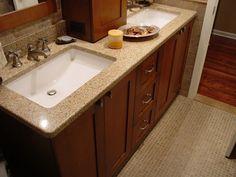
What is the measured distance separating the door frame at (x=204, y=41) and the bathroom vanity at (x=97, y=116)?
123mm

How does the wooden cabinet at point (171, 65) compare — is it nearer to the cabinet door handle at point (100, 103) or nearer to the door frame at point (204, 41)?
the door frame at point (204, 41)

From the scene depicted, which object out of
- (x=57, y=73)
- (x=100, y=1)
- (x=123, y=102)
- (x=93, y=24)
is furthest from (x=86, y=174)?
(x=100, y=1)

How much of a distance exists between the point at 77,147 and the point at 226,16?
3186mm

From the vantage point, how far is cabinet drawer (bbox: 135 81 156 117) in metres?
1.56

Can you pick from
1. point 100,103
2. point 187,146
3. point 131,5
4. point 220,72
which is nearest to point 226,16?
point 220,72

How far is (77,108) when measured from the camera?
0.96 meters

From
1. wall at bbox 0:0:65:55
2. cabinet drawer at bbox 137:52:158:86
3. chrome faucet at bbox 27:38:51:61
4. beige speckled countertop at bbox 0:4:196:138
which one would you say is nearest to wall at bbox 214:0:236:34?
beige speckled countertop at bbox 0:4:196:138

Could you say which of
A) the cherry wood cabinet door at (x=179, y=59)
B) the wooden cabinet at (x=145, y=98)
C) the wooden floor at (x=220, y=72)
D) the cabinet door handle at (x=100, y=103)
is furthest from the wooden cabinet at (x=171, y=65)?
the cabinet door handle at (x=100, y=103)

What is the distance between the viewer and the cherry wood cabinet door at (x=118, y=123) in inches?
49.1

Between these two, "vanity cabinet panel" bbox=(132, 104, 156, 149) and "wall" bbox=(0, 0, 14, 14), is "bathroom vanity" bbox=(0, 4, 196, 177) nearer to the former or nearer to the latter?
"vanity cabinet panel" bbox=(132, 104, 156, 149)

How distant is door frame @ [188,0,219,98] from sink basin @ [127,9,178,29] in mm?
257

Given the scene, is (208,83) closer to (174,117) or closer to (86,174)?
(174,117)

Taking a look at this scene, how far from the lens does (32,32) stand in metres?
1.33

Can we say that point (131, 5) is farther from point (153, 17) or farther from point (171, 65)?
point (171, 65)
